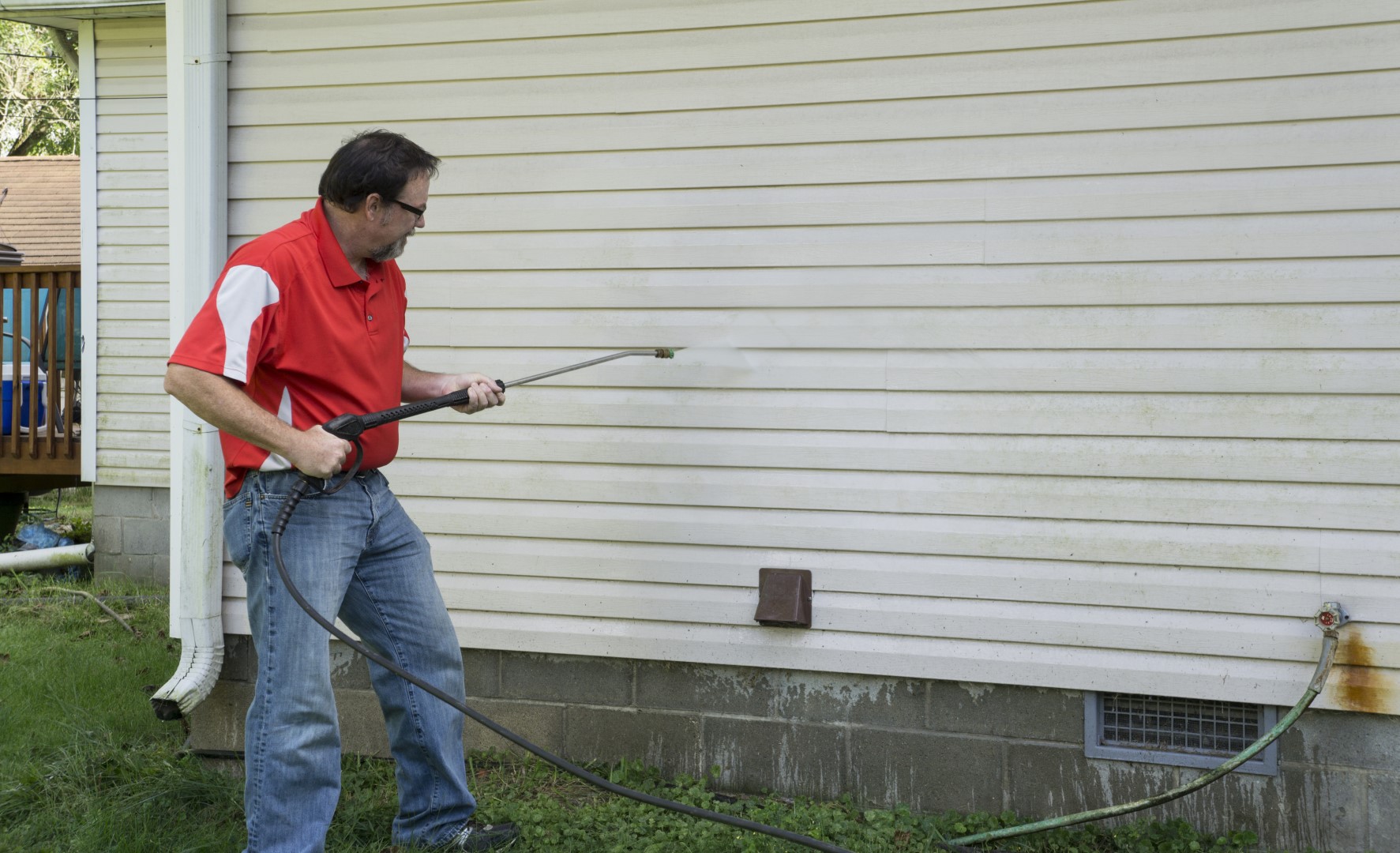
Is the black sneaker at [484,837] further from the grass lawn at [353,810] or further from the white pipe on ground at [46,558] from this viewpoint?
the white pipe on ground at [46,558]

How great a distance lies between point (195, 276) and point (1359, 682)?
13.4 ft

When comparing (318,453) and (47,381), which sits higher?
(47,381)

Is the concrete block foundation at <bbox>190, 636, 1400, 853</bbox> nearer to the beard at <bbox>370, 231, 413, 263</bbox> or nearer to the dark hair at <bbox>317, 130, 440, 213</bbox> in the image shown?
the beard at <bbox>370, 231, 413, 263</bbox>

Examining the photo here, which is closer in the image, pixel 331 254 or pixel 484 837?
pixel 331 254

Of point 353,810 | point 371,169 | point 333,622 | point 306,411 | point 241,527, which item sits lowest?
point 353,810

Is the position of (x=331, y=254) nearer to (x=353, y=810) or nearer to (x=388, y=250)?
(x=388, y=250)

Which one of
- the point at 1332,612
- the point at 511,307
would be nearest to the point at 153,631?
the point at 511,307

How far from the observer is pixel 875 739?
3.58 m

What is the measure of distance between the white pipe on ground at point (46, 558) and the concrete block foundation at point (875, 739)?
3958 mm

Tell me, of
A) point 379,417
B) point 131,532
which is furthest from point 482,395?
point 131,532

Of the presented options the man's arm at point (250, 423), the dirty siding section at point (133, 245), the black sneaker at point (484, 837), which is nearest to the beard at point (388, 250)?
the man's arm at point (250, 423)

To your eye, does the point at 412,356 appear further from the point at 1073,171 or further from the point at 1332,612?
the point at 1332,612

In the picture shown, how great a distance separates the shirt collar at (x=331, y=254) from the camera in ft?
9.01

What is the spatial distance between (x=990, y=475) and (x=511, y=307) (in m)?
1.73
